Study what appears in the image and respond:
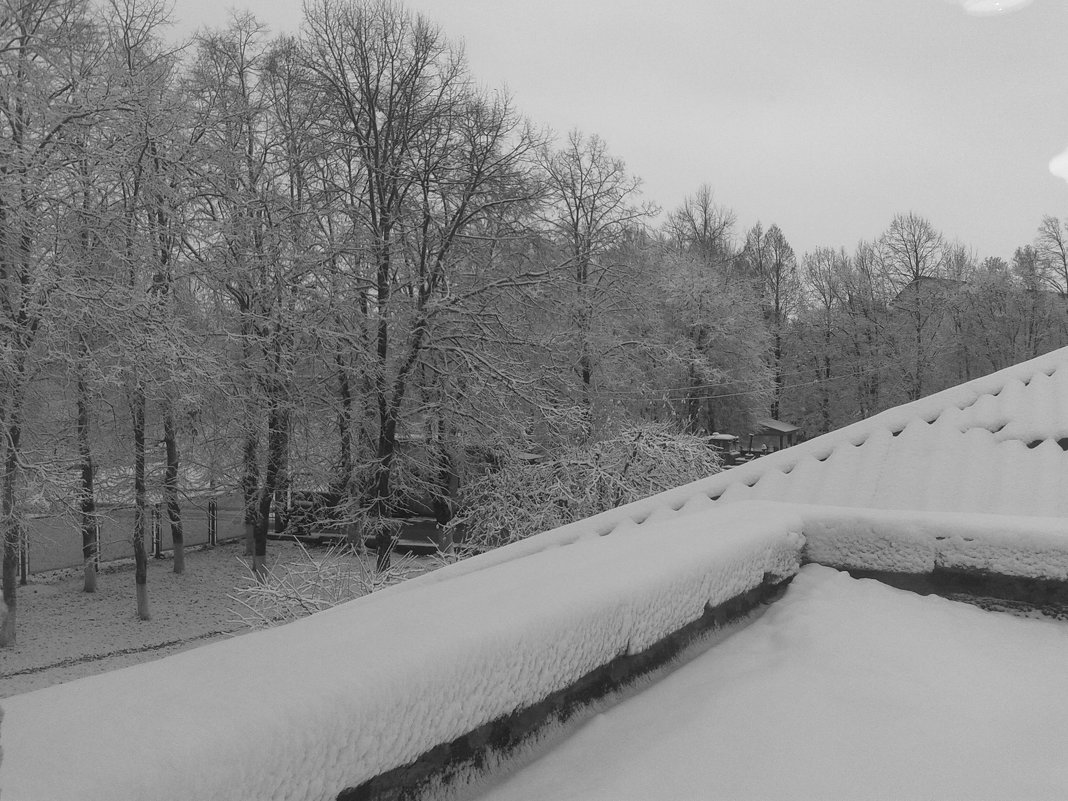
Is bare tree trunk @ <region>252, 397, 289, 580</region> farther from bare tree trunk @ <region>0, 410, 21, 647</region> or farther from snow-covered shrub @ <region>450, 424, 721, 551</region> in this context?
snow-covered shrub @ <region>450, 424, 721, 551</region>

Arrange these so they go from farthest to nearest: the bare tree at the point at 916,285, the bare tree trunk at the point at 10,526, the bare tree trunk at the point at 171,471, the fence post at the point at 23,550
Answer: the bare tree at the point at 916,285
the bare tree trunk at the point at 171,471
the fence post at the point at 23,550
the bare tree trunk at the point at 10,526

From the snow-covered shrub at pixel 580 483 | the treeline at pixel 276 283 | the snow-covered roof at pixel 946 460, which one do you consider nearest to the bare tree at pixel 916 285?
the treeline at pixel 276 283

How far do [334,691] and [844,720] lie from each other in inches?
58.4

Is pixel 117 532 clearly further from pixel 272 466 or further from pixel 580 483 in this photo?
pixel 580 483

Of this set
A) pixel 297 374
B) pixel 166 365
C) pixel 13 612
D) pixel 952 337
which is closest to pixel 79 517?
pixel 13 612

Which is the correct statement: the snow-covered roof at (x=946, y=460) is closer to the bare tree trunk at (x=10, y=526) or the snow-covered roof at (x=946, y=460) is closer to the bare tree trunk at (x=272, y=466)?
the bare tree trunk at (x=10, y=526)

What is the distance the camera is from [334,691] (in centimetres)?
154

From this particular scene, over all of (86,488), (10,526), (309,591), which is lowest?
(309,591)

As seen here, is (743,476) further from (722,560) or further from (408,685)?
(408,685)

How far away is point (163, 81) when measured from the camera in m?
16.0

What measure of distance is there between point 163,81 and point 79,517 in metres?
8.99

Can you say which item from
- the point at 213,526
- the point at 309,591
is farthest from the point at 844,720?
the point at 213,526

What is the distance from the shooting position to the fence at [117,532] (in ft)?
46.9

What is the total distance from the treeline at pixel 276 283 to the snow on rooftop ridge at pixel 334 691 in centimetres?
1106
